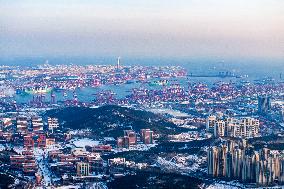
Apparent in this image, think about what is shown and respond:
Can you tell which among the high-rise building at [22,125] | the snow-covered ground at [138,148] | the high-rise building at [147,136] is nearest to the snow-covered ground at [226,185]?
the snow-covered ground at [138,148]

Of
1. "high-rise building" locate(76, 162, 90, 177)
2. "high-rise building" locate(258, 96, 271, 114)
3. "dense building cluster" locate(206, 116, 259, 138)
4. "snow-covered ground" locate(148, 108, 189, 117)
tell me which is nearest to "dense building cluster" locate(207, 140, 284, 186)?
"high-rise building" locate(76, 162, 90, 177)

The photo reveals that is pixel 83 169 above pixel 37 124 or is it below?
below

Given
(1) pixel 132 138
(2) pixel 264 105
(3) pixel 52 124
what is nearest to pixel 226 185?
(1) pixel 132 138

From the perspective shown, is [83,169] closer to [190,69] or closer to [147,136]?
[147,136]


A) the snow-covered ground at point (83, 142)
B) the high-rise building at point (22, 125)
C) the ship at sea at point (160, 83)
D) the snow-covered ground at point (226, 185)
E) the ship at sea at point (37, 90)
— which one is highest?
the ship at sea at point (160, 83)

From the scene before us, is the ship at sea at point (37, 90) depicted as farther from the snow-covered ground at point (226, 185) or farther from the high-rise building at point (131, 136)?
the snow-covered ground at point (226, 185)

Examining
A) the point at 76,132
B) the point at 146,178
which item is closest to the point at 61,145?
the point at 76,132

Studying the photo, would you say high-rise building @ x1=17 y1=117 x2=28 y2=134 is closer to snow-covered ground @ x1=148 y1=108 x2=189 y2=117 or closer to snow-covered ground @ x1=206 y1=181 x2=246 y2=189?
snow-covered ground @ x1=148 y1=108 x2=189 y2=117

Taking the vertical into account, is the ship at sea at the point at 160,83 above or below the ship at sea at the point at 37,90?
above
